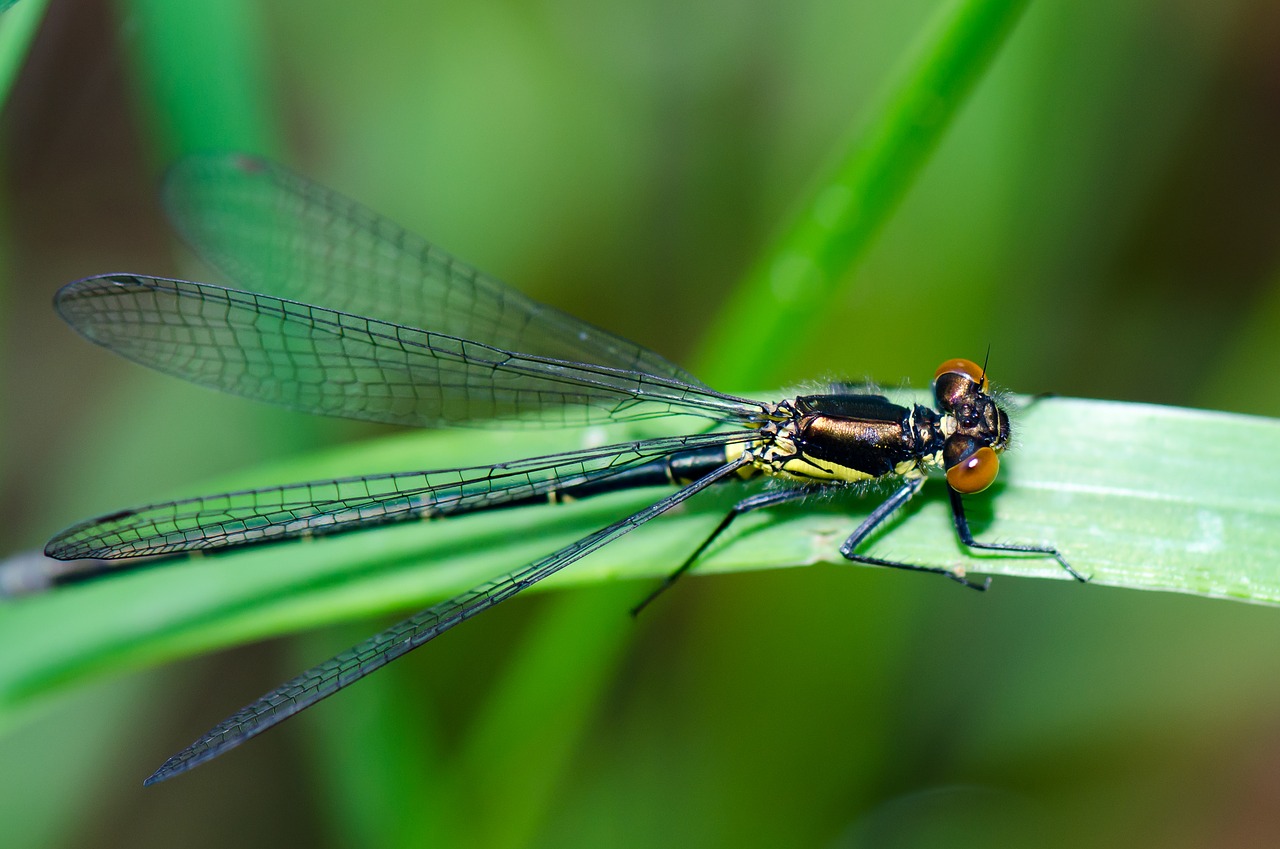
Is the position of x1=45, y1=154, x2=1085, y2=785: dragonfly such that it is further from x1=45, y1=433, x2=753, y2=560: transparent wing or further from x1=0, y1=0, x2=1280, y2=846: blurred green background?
x1=0, y1=0, x2=1280, y2=846: blurred green background

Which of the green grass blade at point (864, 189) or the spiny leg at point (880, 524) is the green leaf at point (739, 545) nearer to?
the spiny leg at point (880, 524)

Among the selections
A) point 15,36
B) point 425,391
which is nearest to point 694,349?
point 425,391

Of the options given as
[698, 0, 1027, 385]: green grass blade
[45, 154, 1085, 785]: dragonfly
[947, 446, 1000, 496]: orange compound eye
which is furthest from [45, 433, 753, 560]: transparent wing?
[947, 446, 1000, 496]: orange compound eye

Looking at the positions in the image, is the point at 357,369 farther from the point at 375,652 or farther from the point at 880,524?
the point at 880,524

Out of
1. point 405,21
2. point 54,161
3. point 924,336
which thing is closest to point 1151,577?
point 924,336

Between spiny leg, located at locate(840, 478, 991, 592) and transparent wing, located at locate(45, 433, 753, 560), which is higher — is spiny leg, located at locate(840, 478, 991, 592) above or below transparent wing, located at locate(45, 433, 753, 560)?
above

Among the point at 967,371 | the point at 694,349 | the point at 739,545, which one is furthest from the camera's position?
the point at 694,349
